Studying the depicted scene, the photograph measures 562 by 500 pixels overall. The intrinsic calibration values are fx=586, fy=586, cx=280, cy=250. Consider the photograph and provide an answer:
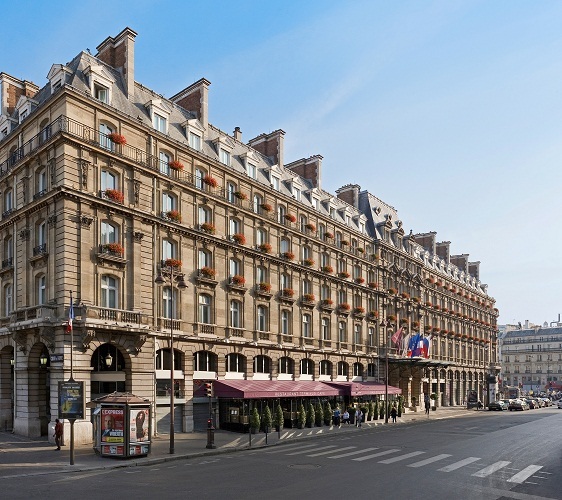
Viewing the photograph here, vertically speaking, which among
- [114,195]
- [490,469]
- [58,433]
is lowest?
[490,469]

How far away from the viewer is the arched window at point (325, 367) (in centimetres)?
5394

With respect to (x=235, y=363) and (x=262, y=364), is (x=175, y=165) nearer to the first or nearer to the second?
(x=235, y=363)

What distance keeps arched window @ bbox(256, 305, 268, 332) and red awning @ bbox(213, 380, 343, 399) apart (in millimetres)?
4161

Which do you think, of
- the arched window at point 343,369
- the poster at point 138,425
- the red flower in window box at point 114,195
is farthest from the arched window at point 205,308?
the arched window at point 343,369

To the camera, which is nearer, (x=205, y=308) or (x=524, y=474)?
(x=524, y=474)

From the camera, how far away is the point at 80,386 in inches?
1006

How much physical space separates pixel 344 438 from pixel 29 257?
2257 centimetres

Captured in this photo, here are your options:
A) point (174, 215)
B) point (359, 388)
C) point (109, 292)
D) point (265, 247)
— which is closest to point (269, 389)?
point (265, 247)

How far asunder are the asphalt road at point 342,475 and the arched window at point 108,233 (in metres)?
14.2

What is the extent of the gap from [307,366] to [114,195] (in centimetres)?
2518

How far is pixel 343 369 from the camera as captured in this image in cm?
5725

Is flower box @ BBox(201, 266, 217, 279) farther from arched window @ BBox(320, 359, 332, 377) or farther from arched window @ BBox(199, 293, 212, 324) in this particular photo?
arched window @ BBox(320, 359, 332, 377)

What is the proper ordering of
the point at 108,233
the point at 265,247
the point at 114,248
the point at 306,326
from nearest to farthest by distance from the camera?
1. the point at 114,248
2. the point at 108,233
3. the point at 265,247
4. the point at 306,326

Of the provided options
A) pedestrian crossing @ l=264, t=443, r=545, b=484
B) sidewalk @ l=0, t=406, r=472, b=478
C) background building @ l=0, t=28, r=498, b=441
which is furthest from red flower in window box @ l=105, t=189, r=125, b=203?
pedestrian crossing @ l=264, t=443, r=545, b=484
